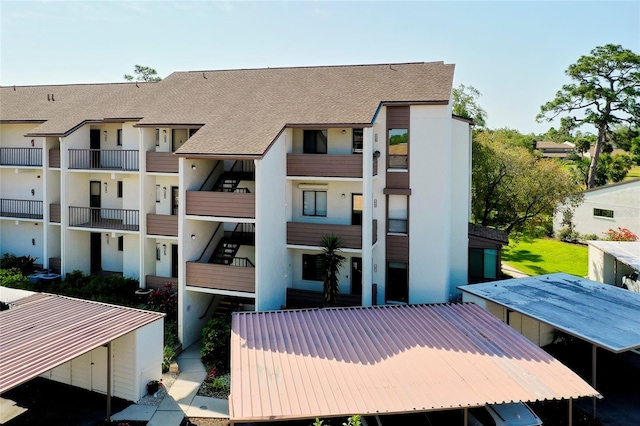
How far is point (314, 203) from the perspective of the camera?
23.5m

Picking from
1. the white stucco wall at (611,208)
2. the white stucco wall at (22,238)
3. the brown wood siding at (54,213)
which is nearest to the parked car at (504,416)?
the brown wood siding at (54,213)

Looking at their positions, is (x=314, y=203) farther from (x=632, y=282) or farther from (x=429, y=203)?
(x=632, y=282)

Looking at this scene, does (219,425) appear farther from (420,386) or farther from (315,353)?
(420,386)

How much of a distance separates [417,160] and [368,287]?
280 inches

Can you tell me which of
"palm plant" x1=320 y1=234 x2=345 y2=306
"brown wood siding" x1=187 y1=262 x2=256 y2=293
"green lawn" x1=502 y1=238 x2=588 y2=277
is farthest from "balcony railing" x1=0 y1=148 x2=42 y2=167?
"green lawn" x1=502 y1=238 x2=588 y2=277

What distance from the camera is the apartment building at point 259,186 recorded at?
67.3 feet

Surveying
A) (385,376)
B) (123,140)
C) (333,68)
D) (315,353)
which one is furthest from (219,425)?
(333,68)

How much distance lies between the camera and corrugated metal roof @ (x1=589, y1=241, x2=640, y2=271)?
2436cm

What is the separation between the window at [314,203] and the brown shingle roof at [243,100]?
13.4ft

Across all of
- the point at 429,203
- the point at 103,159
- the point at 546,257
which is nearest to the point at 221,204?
the point at 429,203

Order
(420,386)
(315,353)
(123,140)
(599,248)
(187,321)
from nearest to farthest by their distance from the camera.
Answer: (420,386)
(315,353)
(187,321)
(123,140)
(599,248)

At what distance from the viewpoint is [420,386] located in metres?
12.5

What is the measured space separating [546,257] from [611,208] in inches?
351

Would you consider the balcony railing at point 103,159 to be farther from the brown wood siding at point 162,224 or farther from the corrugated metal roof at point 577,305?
the corrugated metal roof at point 577,305
